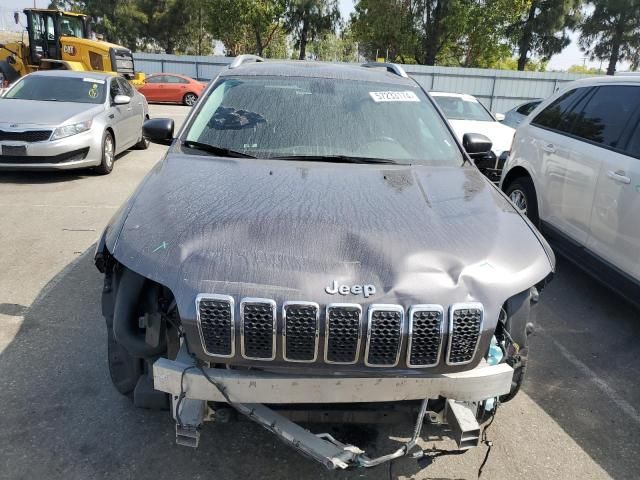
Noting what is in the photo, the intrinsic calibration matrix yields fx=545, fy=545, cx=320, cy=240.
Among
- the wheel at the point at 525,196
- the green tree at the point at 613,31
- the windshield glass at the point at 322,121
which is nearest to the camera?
the windshield glass at the point at 322,121

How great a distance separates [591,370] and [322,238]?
8.04ft

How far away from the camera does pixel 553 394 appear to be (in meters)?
3.38

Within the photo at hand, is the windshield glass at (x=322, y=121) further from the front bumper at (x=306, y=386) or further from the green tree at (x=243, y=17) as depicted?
the green tree at (x=243, y=17)

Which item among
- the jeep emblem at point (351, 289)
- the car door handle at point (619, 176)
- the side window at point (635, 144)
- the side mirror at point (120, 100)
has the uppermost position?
the side window at point (635, 144)

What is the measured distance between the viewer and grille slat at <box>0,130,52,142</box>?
7.50 m

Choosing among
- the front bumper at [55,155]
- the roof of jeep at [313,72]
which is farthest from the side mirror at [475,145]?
Answer: the front bumper at [55,155]

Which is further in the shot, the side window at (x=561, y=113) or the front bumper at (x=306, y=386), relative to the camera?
the side window at (x=561, y=113)

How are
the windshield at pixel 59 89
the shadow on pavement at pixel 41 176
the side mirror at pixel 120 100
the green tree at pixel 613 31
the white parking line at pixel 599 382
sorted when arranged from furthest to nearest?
Result: the green tree at pixel 613 31, the side mirror at pixel 120 100, the windshield at pixel 59 89, the shadow on pavement at pixel 41 176, the white parking line at pixel 599 382

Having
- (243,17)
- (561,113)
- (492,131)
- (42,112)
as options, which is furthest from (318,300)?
(243,17)

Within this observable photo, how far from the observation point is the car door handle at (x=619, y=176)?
4.05 metres

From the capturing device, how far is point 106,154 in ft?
28.2

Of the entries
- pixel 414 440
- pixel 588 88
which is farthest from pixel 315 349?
pixel 588 88

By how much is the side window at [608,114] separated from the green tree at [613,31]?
32.2 metres

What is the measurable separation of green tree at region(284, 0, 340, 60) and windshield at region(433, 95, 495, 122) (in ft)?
101
